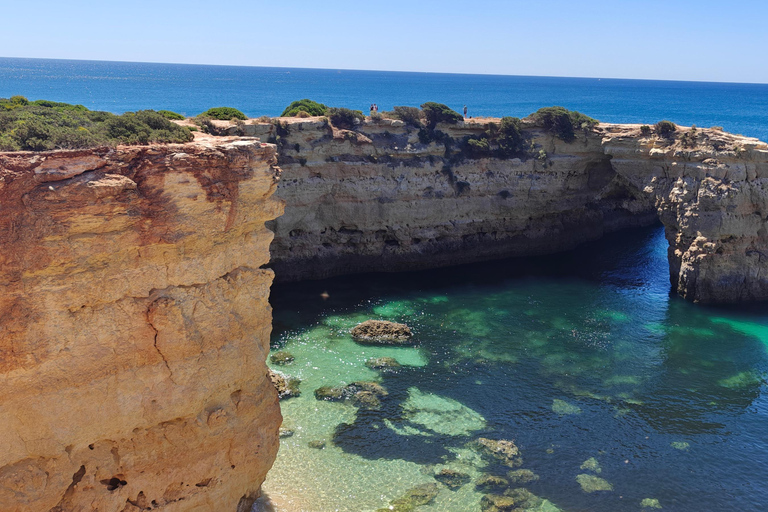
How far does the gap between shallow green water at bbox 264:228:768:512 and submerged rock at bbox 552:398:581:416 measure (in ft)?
0.22

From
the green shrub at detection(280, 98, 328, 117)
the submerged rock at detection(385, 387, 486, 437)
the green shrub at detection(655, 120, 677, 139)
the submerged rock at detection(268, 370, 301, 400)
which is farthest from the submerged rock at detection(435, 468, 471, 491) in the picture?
the green shrub at detection(280, 98, 328, 117)

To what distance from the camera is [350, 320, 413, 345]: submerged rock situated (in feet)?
89.4

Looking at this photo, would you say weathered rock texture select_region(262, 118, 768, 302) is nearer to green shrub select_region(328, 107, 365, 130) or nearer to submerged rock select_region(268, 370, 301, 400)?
green shrub select_region(328, 107, 365, 130)

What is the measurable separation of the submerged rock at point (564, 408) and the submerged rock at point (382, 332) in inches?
287

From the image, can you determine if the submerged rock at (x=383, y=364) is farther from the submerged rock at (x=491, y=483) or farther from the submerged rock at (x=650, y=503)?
the submerged rock at (x=650, y=503)

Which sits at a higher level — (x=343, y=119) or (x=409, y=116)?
(x=409, y=116)

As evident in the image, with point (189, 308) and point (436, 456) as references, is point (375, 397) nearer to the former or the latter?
point (436, 456)

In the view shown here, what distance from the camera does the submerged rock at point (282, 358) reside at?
81.9 ft

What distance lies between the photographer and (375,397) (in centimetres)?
2247

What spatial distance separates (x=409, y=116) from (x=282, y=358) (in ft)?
60.9

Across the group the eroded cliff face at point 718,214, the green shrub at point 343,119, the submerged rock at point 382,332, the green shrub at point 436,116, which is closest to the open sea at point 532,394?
the submerged rock at point 382,332

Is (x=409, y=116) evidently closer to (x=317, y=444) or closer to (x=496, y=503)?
(x=317, y=444)

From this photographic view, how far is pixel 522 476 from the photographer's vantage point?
60.3 ft

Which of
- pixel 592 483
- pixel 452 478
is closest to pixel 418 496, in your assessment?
pixel 452 478
